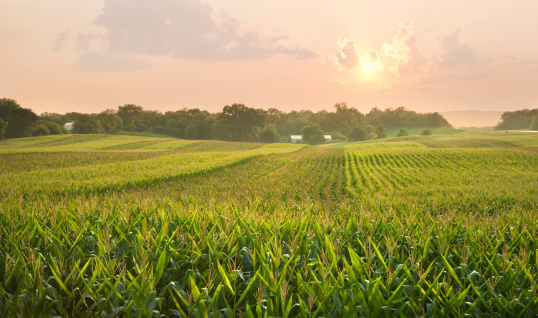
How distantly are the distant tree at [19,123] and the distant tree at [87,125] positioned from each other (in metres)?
17.9

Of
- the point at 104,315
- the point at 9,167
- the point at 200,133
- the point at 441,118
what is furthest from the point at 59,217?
the point at 441,118

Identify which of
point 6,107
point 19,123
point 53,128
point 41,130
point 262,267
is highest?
point 6,107

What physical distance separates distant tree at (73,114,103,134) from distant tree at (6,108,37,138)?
17.9 metres

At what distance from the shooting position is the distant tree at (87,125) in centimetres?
10100

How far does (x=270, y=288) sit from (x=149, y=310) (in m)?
1.11

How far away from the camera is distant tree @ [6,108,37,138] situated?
80.7 m

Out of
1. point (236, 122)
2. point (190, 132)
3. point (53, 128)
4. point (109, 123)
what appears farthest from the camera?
point (190, 132)

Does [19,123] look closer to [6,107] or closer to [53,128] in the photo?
[6,107]

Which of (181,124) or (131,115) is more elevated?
(131,115)

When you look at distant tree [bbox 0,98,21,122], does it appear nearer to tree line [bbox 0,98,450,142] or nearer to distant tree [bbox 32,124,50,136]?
tree line [bbox 0,98,450,142]

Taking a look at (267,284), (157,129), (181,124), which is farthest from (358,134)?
(267,284)

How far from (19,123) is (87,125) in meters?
21.1

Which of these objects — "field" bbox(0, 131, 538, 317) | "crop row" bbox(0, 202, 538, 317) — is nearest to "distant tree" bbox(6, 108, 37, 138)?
"field" bbox(0, 131, 538, 317)

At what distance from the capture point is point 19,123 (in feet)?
266
